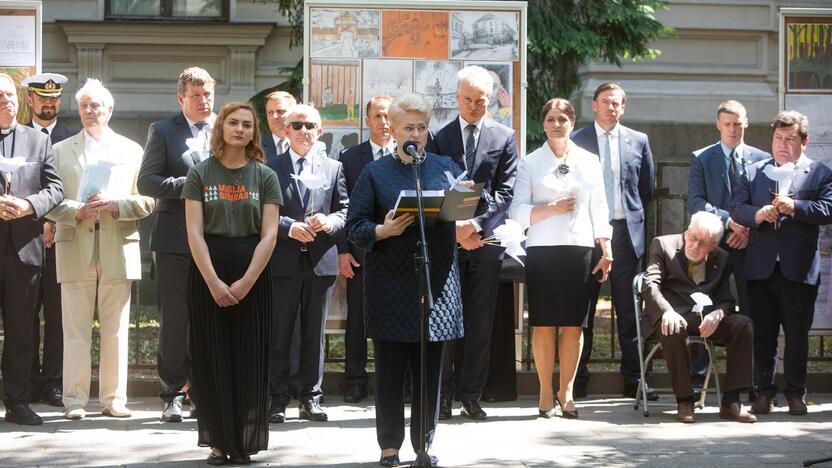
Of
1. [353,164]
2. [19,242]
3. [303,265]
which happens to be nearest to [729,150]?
[353,164]

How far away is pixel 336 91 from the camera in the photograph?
9.94m

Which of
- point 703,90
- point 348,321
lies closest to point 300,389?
point 348,321

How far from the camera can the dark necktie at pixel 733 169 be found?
392 inches

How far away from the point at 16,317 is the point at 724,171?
17.7 ft

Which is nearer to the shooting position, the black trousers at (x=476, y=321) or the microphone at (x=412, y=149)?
the microphone at (x=412, y=149)

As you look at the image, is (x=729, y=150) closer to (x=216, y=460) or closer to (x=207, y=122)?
(x=207, y=122)

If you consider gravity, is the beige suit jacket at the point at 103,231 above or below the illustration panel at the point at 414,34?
below

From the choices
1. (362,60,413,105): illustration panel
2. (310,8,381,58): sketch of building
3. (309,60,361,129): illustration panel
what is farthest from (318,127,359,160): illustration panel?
(310,8,381,58): sketch of building

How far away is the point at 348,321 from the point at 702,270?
2684 mm

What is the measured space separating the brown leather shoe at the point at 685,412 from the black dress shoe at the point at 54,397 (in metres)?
4.47

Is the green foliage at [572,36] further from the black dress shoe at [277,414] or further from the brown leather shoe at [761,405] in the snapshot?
the black dress shoe at [277,414]

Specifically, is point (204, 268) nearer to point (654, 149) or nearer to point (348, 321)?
point (348, 321)

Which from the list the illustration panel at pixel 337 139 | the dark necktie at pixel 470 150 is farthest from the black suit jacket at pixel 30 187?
the dark necktie at pixel 470 150

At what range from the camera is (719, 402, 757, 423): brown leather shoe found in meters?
8.96
